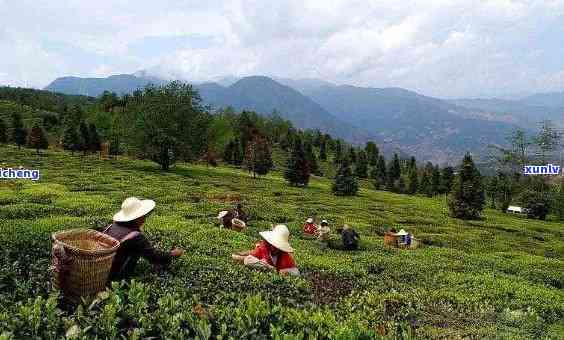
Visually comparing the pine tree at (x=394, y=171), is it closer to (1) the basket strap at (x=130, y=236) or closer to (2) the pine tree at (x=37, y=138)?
(2) the pine tree at (x=37, y=138)

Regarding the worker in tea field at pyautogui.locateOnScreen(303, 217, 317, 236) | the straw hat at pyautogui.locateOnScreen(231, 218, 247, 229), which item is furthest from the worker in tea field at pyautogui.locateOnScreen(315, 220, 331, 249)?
the straw hat at pyautogui.locateOnScreen(231, 218, 247, 229)

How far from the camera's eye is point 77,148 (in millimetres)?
79938

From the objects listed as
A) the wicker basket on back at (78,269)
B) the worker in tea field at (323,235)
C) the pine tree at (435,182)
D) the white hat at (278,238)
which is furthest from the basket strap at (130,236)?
the pine tree at (435,182)

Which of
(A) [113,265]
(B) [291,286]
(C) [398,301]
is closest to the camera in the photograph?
(A) [113,265]

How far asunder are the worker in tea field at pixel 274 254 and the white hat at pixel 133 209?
284 cm

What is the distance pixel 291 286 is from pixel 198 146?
62.7 metres

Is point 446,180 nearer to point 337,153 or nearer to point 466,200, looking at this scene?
point 337,153

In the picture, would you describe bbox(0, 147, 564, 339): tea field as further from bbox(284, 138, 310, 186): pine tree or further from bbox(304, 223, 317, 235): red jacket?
bbox(284, 138, 310, 186): pine tree

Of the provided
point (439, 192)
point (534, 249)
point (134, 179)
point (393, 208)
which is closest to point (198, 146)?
point (134, 179)

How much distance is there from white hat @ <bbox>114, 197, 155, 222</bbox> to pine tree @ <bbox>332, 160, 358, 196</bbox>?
5732 cm

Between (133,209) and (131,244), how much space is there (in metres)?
0.93

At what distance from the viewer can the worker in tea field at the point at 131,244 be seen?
328 inches

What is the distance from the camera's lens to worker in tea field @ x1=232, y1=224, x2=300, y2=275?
10837 mm

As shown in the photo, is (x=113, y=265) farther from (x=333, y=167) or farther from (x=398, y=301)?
(x=333, y=167)
